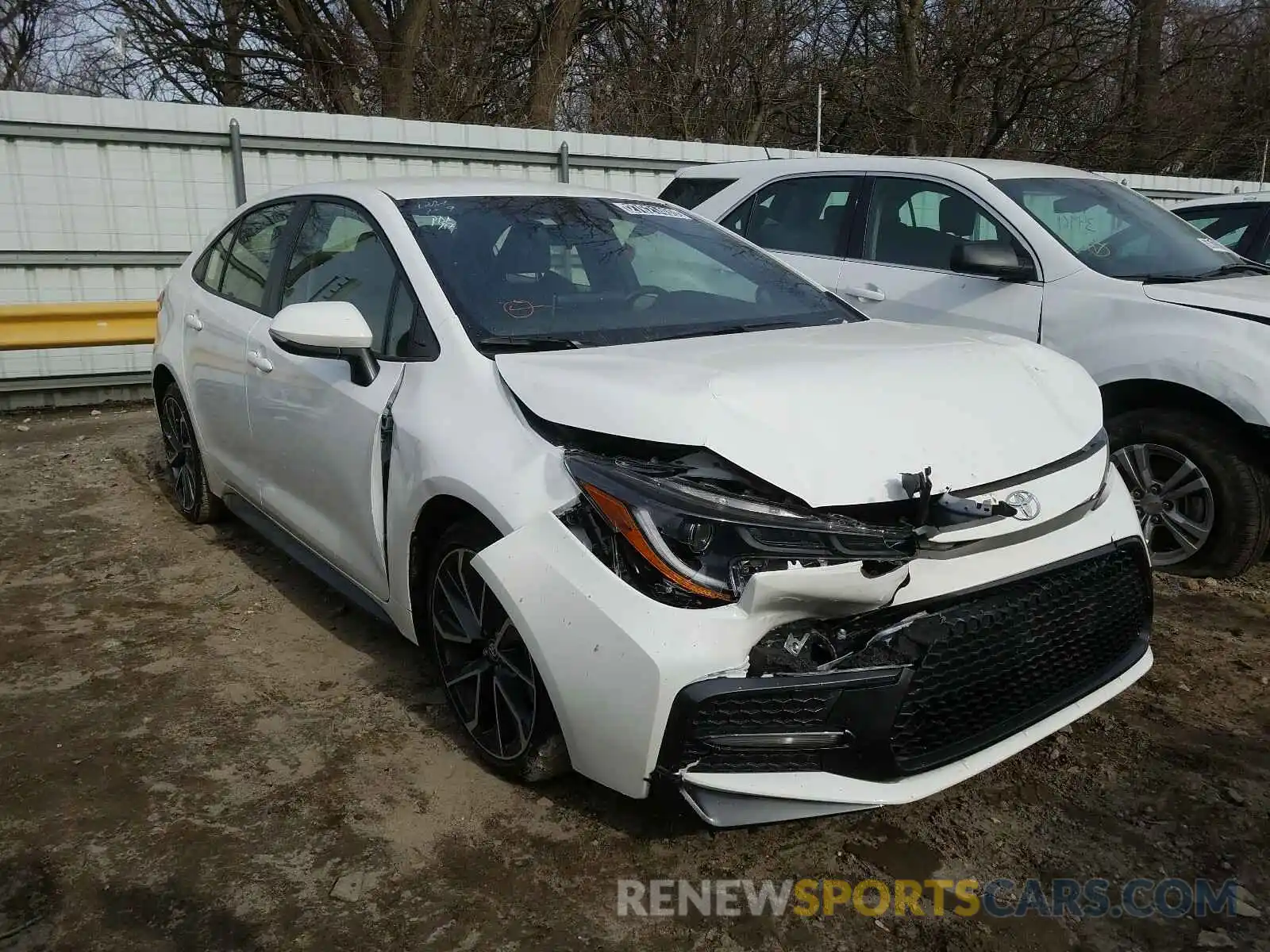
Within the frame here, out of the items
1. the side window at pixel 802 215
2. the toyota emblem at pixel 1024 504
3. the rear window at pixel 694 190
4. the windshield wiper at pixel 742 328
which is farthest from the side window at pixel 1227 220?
the toyota emblem at pixel 1024 504

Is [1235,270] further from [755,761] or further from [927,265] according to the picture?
[755,761]

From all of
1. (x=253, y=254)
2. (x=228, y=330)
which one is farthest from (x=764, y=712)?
(x=253, y=254)

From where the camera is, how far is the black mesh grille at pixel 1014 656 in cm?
235

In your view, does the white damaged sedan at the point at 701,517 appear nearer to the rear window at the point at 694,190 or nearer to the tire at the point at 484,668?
the tire at the point at 484,668

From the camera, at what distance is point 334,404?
11.1 feet

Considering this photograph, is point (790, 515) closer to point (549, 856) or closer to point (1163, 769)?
point (549, 856)

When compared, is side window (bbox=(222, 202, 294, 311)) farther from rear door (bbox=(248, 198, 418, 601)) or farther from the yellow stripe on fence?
the yellow stripe on fence

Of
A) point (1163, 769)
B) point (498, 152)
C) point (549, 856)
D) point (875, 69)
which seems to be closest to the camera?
point (549, 856)

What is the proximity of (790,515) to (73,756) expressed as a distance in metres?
2.28

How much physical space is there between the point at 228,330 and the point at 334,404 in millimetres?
1233

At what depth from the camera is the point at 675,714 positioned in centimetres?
225

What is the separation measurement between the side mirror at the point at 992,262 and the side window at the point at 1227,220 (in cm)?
304

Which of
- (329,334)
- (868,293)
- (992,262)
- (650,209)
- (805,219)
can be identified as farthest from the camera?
(805,219)

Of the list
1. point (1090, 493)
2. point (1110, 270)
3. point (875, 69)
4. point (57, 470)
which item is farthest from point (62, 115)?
point (875, 69)
